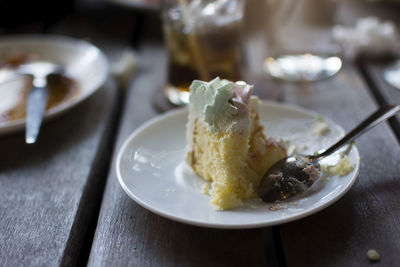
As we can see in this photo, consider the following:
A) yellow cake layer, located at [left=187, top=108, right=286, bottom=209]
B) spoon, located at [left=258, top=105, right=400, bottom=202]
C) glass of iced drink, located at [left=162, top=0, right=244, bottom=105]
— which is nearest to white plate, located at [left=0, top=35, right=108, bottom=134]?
glass of iced drink, located at [left=162, top=0, right=244, bottom=105]

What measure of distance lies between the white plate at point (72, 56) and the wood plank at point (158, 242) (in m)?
0.40

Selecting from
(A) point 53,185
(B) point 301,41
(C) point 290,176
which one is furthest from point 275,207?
(B) point 301,41

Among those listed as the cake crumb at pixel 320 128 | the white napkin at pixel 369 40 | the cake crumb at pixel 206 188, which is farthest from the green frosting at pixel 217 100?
the white napkin at pixel 369 40

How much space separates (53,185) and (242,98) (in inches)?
15.5

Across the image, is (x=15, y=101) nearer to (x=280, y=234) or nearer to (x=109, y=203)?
(x=109, y=203)

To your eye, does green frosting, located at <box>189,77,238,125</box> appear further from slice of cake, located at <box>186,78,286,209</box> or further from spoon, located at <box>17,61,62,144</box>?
spoon, located at <box>17,61,62,144</box>

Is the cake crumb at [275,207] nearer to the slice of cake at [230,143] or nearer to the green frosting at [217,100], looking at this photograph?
the slice of cake at [230,143]

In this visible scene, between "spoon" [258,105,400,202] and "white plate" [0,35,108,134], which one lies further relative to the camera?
"white plate" [0,35,108,134]

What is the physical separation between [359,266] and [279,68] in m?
0.73

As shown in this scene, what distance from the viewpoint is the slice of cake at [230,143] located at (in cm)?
71

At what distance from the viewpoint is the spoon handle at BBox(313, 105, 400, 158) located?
2.59ft

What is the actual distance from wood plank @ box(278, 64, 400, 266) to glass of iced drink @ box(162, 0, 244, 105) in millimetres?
365

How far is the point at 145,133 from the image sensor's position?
0.88 meters

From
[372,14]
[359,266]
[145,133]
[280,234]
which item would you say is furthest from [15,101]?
[372,14]
